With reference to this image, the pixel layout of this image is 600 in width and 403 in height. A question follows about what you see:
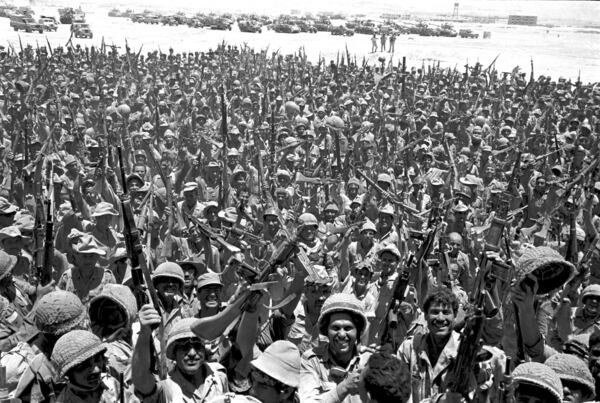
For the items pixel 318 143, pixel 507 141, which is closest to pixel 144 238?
pixel 318 143

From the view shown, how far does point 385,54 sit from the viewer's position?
42.2m

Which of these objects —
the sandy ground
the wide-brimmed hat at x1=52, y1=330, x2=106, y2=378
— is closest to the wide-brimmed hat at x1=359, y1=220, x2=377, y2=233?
the wide-brimmed hat at x1=52, y1=330, x2=106, y2=378

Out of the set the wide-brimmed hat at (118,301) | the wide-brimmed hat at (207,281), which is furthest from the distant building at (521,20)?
the wide-brimmed hat at (118,301)

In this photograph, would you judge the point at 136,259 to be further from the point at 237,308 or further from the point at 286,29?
the point at 286,29

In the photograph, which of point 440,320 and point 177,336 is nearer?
point 177,336

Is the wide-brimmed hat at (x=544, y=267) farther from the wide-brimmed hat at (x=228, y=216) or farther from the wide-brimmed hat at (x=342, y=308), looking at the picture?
the wide-brimmed hat at (x=228, y=216)

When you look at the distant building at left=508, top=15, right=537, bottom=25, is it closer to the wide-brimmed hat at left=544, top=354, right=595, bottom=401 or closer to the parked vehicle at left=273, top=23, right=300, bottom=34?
the parked vehicle at left=273, top=23, right=300, bottom=34

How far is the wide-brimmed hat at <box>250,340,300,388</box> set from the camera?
12.5ft

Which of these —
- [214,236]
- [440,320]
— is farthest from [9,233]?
[440,320]

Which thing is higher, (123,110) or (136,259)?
(136,259)

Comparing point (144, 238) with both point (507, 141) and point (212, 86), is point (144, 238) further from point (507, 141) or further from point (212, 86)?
point (212, 86)

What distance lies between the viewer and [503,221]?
12.7 ft

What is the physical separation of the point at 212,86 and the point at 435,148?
9.15 m

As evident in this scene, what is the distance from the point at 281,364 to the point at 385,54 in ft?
131
